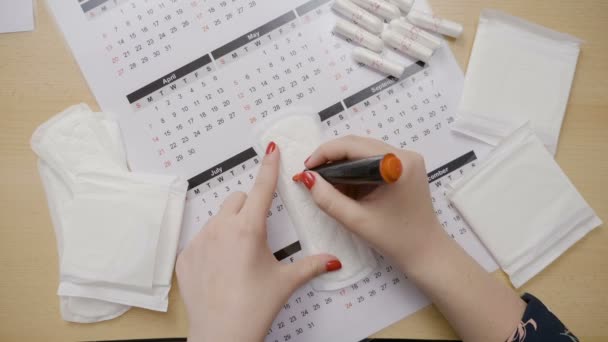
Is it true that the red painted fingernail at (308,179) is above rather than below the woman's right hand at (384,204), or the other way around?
above

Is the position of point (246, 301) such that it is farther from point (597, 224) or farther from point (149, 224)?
point (597, 224)

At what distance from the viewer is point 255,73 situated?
0.69 meters

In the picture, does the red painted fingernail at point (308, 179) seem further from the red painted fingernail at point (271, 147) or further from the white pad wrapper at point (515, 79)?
the white pad wrapper at point (515, 79)

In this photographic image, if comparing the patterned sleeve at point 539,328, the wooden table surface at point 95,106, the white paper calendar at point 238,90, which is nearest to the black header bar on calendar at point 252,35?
the white paper calendar at point 238,90

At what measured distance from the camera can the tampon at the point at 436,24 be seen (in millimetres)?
684

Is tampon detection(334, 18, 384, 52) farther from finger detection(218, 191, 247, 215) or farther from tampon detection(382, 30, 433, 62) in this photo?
finger detection(218, 191, 247, 215)

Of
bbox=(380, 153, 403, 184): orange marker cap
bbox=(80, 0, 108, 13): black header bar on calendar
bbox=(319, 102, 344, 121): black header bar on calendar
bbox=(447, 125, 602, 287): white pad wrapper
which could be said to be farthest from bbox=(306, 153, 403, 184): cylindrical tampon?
bbox=(80, 0, 108, 13): black header bar on calendar

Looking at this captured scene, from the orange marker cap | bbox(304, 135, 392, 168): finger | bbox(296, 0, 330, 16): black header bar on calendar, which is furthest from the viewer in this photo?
bbox(296, 0, 330, 16): black header bar on calendar

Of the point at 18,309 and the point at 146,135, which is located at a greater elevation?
the point at 146,135

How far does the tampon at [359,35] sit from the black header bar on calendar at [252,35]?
8 cm

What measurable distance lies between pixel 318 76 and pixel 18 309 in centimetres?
59

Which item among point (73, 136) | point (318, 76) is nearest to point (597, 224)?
point (318, 76)

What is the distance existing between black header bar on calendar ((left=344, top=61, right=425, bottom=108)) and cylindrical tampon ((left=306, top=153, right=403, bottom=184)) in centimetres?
14

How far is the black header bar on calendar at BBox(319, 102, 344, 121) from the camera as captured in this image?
69 cm
